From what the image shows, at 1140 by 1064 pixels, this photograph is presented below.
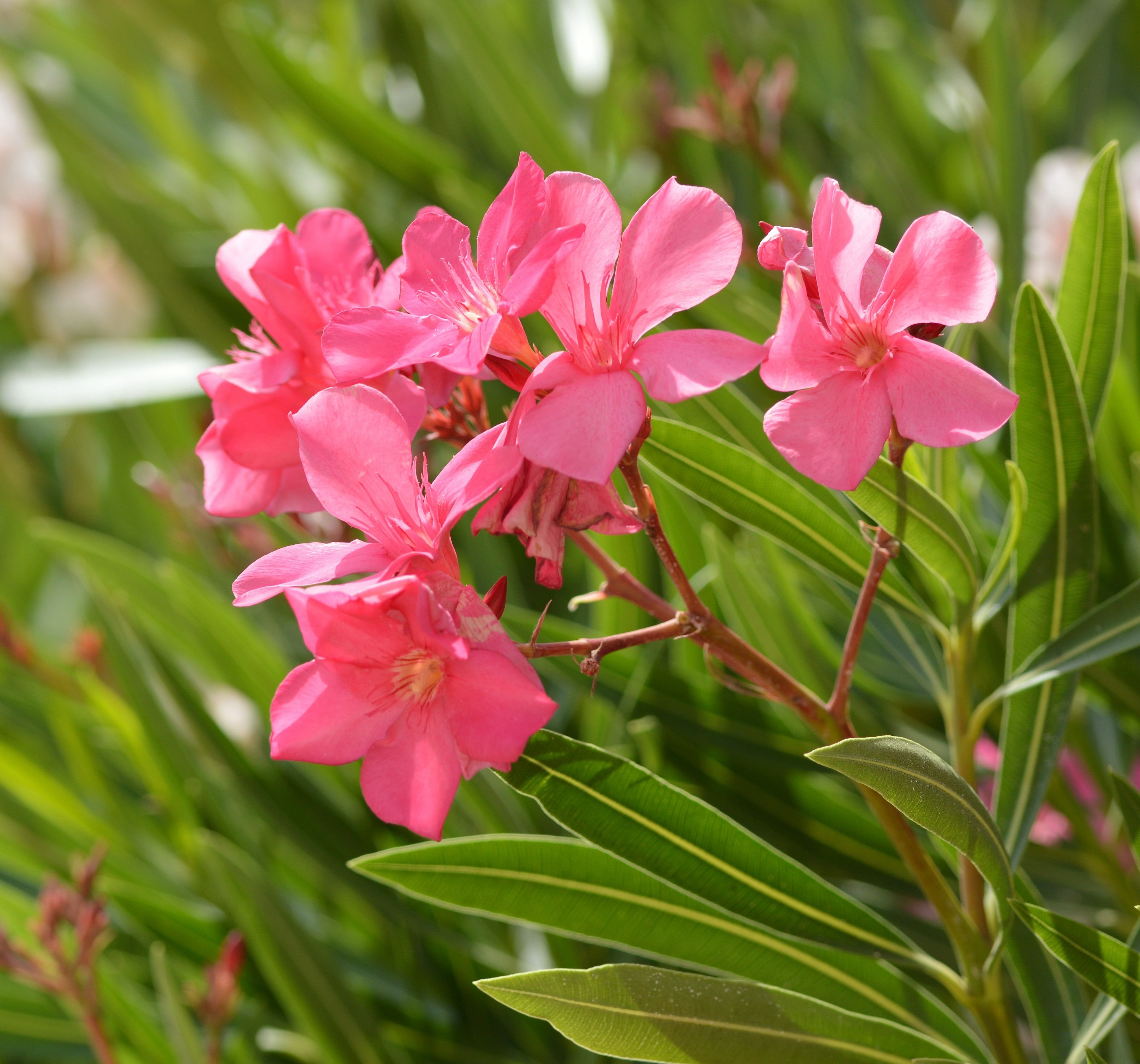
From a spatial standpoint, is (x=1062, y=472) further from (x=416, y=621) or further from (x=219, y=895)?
(x=219, y=895)

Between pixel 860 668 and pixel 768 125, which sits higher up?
pixel 768 125

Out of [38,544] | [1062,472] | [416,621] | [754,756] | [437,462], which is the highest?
[416,621]

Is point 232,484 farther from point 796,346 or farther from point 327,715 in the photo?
point 796,346

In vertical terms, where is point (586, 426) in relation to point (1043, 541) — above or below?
above

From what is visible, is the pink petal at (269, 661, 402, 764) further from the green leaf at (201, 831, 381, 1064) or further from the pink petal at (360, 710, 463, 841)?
the green leaf at (201, 831, 381, 1064)

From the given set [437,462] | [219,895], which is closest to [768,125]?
[437,462]

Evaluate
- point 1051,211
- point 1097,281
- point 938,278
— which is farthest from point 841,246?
point 1051,211

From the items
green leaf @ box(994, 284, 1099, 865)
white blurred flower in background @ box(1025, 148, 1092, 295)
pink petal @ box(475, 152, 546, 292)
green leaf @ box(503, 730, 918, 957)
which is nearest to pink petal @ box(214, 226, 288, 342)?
pink petal @ box(475, 152, 546, 292)
